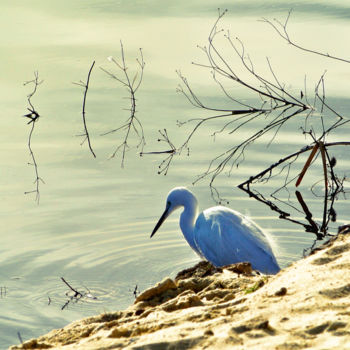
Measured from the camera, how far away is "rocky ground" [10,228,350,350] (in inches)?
149

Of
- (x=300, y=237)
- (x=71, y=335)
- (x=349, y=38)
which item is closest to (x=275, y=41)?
(x=349, y=38)

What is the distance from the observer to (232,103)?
1020 centimetres

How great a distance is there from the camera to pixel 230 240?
23.6 feet

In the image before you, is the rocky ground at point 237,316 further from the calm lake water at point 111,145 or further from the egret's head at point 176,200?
the egret's head at point 176,200

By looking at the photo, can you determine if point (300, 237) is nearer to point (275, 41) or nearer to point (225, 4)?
point (275, 41)

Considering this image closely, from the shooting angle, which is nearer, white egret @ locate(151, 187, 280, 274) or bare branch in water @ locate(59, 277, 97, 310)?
bare branch in water @ locate(59, 277, 97, 310)

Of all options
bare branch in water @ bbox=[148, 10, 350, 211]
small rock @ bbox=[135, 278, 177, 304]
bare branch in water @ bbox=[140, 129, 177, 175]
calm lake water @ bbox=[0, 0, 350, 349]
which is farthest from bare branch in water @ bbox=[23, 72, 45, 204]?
small rock @ bbox=[135, 278, 177, 304]

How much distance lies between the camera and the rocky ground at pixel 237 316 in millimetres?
3787

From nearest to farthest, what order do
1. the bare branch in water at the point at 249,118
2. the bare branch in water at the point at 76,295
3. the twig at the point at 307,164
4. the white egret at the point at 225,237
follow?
1. the bare branch in water at the point at 76,295
2. the white egret at the point at 225,237
3. the twig at the point at 307,164
4. the bare branch in water at the point at 249,118

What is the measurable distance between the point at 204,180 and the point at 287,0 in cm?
630

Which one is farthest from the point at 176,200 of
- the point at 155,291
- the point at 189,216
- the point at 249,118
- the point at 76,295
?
the point at 155,291

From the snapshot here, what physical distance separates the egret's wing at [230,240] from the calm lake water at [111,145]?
250 mm

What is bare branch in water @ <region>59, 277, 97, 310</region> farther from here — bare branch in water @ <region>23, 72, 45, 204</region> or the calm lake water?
bare branch in water @ <region>23, 72, 45, 204</region>

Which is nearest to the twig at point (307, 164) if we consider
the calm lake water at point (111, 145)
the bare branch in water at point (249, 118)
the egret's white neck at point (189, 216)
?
the bare branch in water at point (249, 118)
